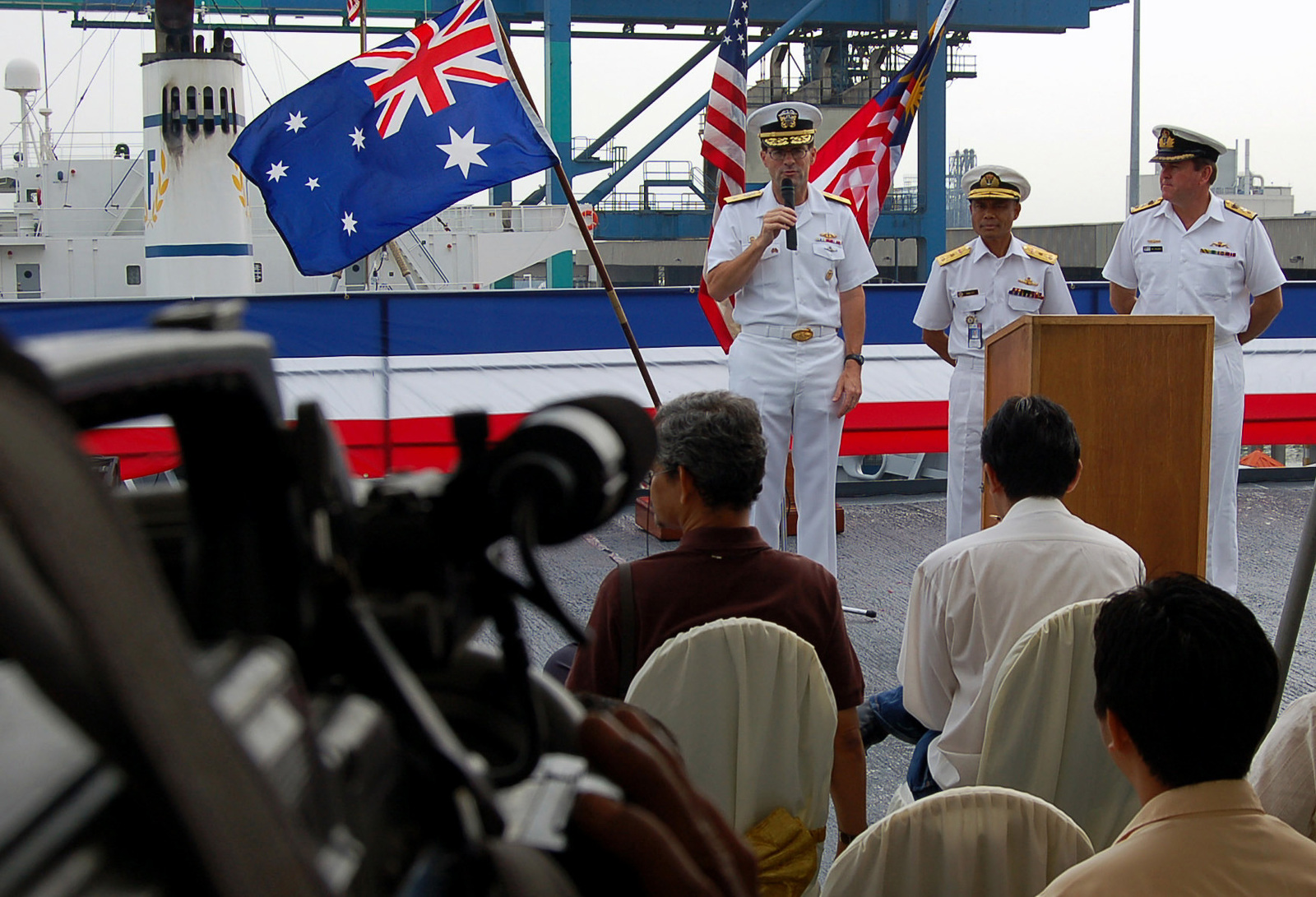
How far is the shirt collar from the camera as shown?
138cm

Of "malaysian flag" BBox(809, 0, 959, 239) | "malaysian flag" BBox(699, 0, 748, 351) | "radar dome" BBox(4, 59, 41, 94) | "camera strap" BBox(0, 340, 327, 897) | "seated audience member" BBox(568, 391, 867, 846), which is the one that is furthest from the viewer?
"radar dome" BBox(4, 59, 41, 94)

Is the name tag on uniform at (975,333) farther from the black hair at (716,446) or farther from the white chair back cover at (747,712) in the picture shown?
the white chair back cover at (747,712)

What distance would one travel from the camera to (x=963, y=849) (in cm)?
149

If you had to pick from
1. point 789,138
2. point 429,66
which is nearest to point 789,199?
point 789,138

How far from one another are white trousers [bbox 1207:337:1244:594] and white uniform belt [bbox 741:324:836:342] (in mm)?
1484

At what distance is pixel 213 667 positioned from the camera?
1.72 ft

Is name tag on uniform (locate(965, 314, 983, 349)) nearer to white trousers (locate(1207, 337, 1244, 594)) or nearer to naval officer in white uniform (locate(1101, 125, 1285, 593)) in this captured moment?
naval officer in white uniform (locate(1101, 125, 1285, 593))

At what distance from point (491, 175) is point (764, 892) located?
324 centimetres

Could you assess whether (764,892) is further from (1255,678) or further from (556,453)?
(556,453)

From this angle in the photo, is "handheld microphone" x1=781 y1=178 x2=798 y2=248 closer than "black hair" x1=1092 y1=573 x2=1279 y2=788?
No

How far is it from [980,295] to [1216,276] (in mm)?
874

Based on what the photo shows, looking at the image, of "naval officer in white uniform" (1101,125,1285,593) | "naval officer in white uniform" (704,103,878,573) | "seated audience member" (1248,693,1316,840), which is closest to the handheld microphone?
"naval officer in white uniform" (704,103,878,573)

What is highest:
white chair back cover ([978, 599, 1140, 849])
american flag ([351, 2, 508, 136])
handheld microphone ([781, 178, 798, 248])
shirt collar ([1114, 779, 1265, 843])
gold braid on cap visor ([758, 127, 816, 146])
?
american flag ([351, 2, 508, 136])

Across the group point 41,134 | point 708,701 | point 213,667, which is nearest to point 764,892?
point 708,701
